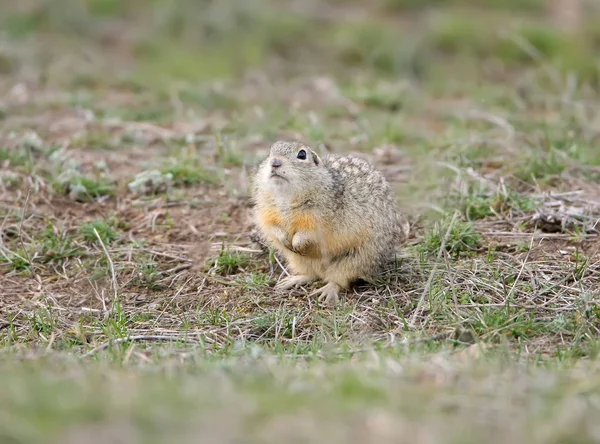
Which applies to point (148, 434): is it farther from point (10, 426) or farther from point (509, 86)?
point (509, 86)

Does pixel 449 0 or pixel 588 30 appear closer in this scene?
pixel 588 30

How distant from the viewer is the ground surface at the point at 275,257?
3682mm

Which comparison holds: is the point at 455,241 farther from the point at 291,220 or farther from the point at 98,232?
the point at 98,232

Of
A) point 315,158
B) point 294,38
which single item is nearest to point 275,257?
point 315,158

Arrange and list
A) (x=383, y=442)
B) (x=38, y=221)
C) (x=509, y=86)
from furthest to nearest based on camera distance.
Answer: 1. (x=509, y=86)
2. (x=38, y=221)
3. (x=383, y=442)

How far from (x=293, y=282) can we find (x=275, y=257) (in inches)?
17.8

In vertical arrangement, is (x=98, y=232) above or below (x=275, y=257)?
above

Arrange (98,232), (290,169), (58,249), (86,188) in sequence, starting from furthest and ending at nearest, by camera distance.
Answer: (86,188), (98,232), (58,249), (290,169)

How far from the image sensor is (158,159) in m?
8.74

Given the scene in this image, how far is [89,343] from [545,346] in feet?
9.35

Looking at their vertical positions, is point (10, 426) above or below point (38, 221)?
above

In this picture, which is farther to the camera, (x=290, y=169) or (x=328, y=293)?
(x=328, y=293)

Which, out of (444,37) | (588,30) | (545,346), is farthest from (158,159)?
(588,30)

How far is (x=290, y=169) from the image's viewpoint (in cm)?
645
